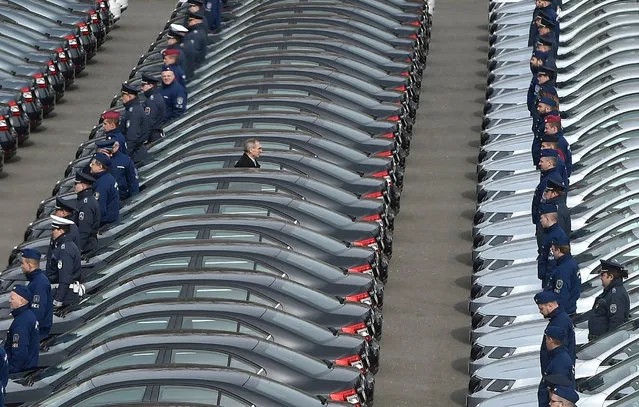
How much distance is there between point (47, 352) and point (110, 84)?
13171 mm

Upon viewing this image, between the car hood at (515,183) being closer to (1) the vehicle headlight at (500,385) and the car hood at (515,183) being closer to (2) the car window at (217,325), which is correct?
(1) the vehicle headlight at (500,385)

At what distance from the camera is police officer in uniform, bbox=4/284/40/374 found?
59.0 ft

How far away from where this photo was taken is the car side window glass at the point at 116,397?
52.2 feet

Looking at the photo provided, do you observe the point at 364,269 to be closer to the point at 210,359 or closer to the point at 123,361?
the point at 210,359

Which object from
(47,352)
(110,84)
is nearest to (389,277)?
(47,352)

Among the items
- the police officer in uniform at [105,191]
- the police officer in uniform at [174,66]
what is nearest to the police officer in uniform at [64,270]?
the police officer in uniform at [105,191]

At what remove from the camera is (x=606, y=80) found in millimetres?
25656

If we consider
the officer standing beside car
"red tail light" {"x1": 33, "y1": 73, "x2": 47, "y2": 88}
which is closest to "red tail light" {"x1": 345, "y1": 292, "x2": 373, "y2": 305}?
the officer standing beside car

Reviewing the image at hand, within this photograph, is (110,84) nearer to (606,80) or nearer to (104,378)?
(606,80)

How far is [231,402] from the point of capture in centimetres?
1600

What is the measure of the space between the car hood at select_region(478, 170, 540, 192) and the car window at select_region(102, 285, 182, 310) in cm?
639

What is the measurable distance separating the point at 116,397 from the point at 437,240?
348 inches

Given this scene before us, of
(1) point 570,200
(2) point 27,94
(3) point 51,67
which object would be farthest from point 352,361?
(3) point 51,67

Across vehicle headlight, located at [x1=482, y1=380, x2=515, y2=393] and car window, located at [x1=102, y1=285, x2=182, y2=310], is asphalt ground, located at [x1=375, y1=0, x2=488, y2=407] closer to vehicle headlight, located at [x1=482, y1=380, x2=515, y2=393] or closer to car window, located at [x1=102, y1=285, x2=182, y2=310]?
vehicle headlight, located at [x1=482, y1=380, x2=515, y2=393]
